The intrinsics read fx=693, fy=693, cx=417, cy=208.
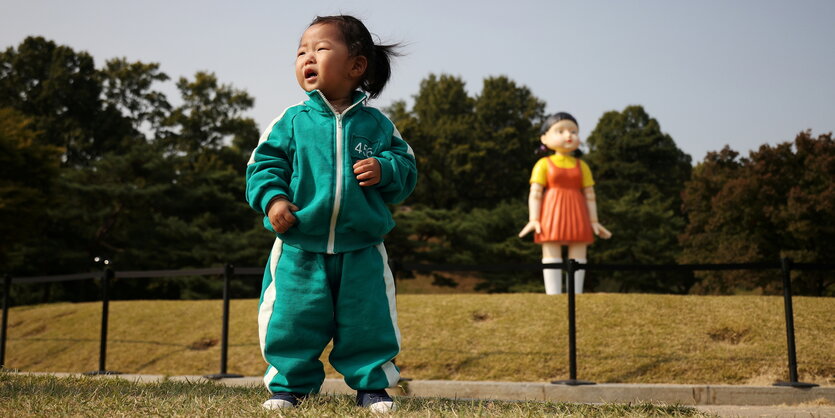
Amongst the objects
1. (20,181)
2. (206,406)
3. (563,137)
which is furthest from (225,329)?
(20,181)

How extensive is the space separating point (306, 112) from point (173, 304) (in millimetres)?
8949

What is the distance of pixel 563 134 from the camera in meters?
10.5

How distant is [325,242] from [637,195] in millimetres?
24103

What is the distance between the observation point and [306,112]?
10.1ft

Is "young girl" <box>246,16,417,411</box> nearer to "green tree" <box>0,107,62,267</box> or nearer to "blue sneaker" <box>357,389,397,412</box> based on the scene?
"blue sneaker" <box>357,389,397,412</box>

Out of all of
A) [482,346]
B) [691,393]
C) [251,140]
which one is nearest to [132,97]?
[251,140]

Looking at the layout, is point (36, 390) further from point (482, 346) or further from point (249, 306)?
point (249, 306)

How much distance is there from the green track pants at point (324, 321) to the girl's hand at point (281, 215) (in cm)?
13

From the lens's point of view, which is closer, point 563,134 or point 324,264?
point 324,264

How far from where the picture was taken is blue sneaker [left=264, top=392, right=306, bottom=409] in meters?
2.71

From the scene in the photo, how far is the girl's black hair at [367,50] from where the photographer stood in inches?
123

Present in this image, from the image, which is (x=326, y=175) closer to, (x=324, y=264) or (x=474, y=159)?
(x=324, y=264)

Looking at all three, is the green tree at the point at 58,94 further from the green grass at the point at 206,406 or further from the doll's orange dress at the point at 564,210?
the green grass at the point at 206,406

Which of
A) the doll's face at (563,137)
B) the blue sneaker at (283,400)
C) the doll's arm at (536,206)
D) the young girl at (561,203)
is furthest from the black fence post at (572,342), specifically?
the doll's face at (563,137)
